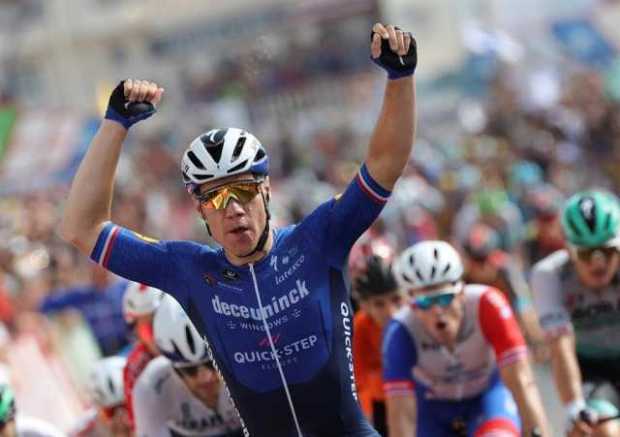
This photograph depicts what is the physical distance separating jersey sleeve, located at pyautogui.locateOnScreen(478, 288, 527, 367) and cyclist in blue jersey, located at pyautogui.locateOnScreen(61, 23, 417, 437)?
225 centimetres

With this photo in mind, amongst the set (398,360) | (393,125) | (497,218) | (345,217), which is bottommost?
(398,360)

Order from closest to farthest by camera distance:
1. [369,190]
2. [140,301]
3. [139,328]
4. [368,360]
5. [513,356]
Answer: [369,190] < [513,356] < [139,328] < [140,301] < [368,360]

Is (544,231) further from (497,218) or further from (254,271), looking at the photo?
(254,271)

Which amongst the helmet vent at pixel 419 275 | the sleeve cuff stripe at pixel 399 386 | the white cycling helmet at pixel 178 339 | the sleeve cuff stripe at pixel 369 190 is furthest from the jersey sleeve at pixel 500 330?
the sleeve cuff stripe at pixel 369 190

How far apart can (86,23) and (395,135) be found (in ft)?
216

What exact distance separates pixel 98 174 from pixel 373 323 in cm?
360

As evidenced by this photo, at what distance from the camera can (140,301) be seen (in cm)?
827

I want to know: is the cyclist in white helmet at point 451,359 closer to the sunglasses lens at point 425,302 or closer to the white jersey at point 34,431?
the sunglasses lens at point 425,302

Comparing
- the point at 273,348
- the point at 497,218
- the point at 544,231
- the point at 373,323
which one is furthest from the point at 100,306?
the point at 273,348

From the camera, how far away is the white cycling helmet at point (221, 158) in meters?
5.18

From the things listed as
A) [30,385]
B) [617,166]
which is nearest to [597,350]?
[30,385]

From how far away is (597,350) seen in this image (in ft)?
25.7

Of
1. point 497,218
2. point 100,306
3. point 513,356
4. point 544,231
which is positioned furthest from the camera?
point 497,218

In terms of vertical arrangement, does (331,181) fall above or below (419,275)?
above
